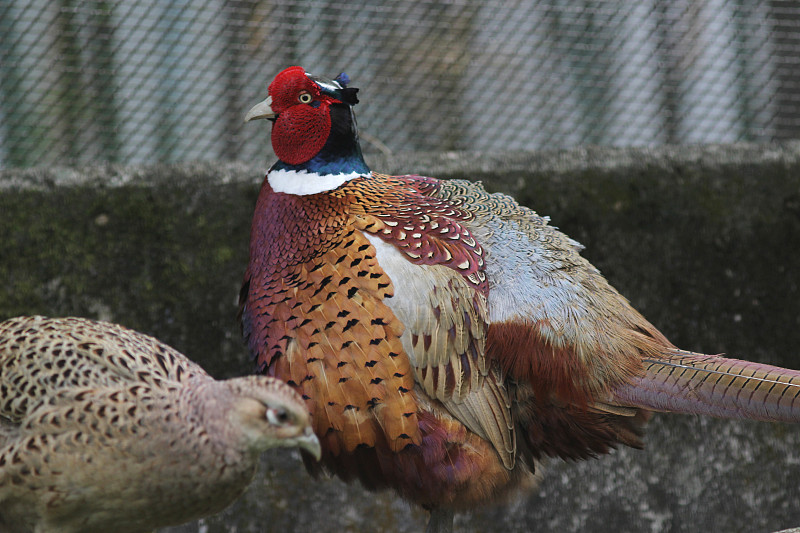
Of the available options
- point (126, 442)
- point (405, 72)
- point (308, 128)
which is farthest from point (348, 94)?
point (126, 442)

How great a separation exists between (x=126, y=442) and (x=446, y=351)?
0.84m

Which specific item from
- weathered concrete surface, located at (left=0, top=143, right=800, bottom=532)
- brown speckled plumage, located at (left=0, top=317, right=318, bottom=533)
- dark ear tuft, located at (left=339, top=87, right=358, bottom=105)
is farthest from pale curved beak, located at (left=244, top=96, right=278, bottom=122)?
brown speckled plumage, located at (left=0, top=317, right=318, bottom=533)

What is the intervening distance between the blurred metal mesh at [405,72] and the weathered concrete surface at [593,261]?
21cm

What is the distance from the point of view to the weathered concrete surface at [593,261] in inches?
117

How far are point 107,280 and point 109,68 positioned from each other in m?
0.78

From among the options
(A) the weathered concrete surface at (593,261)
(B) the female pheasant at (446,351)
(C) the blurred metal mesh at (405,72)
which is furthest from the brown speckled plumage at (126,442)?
(C) the blurred metal mesh at (405,72)

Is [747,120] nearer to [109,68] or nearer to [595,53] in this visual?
[595,53]

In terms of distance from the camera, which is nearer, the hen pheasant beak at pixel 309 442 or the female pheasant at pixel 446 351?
the hen pheasant beak at pixel 309 442

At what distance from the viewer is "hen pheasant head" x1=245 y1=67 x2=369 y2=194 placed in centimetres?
250

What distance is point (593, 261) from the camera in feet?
10.1

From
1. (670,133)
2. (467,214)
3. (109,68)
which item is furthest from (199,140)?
(670,133)

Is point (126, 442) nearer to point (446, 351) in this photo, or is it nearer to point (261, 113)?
point (446, 351)

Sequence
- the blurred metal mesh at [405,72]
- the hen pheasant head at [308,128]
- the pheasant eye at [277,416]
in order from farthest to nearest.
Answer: the blurred metal mesh at [405,72]
the hen pheasant head at [308,128]
the pheasant eye at [277,416]

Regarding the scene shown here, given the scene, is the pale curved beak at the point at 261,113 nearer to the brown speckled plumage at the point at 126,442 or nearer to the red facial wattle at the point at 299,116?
the red facial wattle at the point at 299,116
